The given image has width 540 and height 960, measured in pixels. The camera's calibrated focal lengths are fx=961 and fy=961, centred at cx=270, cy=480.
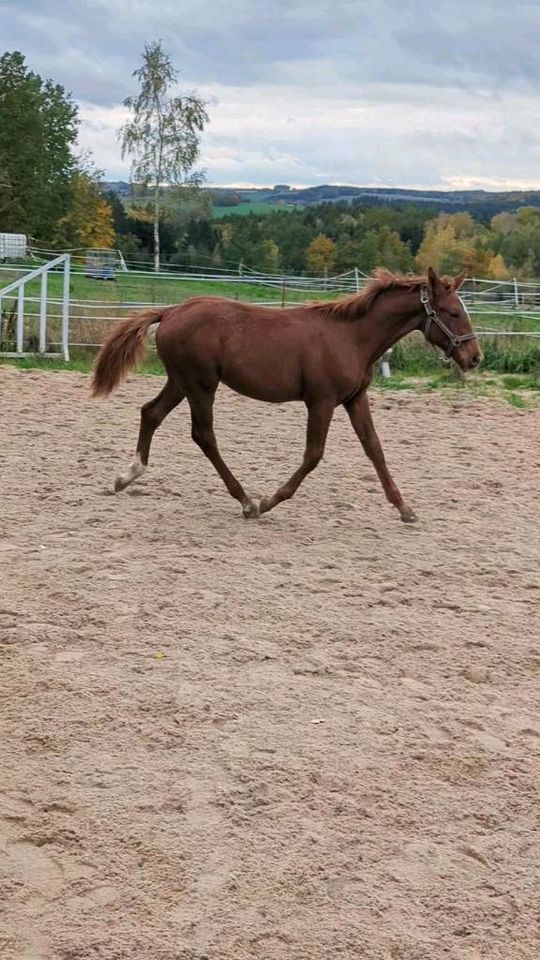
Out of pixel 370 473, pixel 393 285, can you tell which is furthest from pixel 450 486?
pixel 393 285

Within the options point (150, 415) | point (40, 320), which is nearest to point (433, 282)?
point (150, 415)

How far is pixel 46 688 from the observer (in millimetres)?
3605

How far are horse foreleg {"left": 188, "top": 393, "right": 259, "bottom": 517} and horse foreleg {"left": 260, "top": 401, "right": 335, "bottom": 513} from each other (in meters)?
0.10

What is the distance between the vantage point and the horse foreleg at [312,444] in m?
5.97

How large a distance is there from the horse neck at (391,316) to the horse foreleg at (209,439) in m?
1.11

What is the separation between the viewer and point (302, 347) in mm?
5914

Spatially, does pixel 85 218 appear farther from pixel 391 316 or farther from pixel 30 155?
pixel 391 316

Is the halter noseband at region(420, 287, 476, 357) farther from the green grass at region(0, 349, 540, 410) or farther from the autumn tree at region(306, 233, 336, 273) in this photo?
the autumn tree at region(306, 233, 336, 273)

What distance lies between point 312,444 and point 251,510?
572mm

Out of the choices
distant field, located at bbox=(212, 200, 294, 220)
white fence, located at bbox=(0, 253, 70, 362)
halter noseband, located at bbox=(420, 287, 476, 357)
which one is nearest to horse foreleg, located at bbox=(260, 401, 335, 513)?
halter noseband, located at bbox=(420, 287, 476, 357)

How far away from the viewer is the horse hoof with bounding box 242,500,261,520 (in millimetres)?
6105

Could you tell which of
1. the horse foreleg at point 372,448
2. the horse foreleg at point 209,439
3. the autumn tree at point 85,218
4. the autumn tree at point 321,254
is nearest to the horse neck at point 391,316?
the horse foreleg at point 372,448

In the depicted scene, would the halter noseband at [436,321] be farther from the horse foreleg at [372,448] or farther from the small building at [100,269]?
the small building at [100,269]

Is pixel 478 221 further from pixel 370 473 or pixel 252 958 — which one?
pixel 252 958
